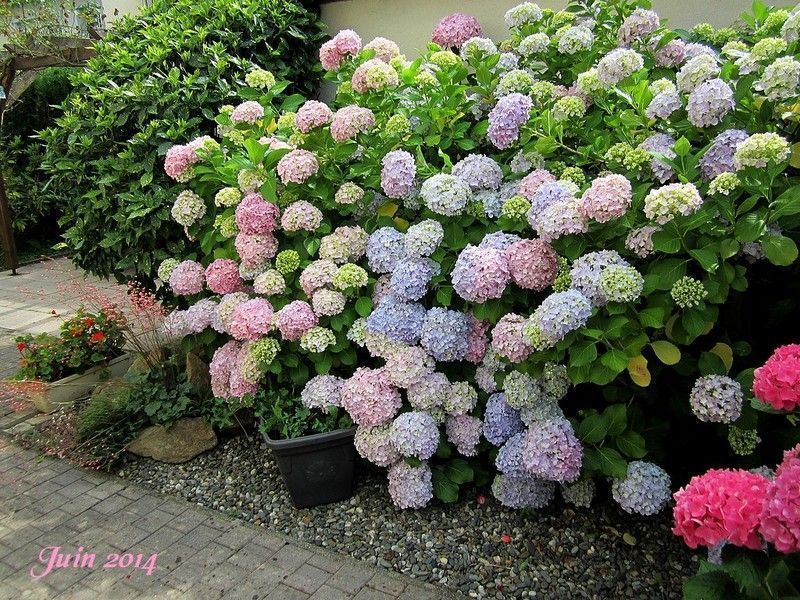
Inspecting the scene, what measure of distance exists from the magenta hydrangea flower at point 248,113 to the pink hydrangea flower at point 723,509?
2866 millimetres

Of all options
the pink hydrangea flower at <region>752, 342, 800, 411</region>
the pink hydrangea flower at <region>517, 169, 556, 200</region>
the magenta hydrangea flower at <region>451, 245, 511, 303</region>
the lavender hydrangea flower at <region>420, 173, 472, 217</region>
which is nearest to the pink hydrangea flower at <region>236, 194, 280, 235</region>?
the lavender hydrangea flower at <region>420, 173, 472, 217</region>

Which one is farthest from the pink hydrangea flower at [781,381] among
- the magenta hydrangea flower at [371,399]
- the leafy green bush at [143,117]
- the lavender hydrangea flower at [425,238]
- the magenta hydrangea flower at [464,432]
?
the leafy green bush at [143,117]

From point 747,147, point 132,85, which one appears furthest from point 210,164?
point 747,147

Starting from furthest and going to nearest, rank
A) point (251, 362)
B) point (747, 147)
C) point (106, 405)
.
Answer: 1. point (106, 405)
2. point (251, 362)
3. point (747, 147)

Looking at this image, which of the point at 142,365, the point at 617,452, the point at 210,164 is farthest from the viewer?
the point at 142,365

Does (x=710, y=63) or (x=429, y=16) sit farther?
(x=429, y=16)

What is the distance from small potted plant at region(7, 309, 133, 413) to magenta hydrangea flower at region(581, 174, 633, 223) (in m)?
3.60

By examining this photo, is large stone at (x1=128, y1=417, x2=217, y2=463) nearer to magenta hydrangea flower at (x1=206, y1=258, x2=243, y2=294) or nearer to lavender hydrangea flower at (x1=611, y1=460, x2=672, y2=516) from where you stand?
magenta hydrangea flower at (x1=206, y1=258, x2=243, y2=294)

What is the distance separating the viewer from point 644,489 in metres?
2.61

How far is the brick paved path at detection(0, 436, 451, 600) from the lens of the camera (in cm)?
272

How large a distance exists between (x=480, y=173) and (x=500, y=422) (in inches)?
44.1

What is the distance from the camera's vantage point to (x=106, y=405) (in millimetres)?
3949

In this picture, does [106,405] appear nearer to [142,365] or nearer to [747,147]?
[142,365]

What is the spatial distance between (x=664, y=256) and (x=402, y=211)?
139cm
